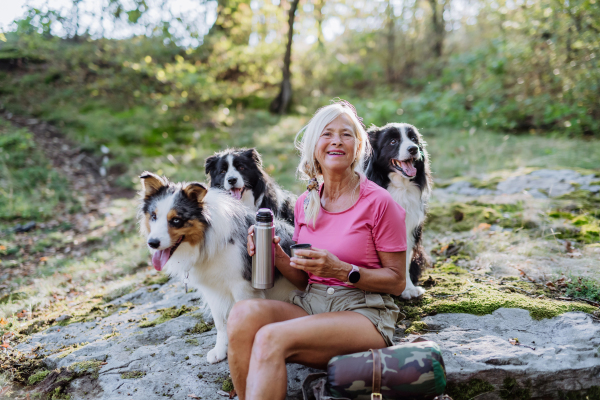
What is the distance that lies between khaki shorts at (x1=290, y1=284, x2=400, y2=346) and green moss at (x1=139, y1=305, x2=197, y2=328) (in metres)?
1.64

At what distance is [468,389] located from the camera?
2418 mm

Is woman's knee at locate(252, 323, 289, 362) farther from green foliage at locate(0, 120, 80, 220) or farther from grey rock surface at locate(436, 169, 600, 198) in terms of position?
green foliage at locate(0, 120, 80, 220)

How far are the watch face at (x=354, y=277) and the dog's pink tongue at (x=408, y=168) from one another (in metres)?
1.59

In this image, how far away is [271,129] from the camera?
11.7 metres

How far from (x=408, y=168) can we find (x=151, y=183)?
214 cm

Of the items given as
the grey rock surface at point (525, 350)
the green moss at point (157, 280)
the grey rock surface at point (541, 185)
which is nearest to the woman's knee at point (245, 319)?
the grey rock surface at point (525, 350)

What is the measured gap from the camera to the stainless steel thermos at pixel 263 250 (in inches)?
92.5

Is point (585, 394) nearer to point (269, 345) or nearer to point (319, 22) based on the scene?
point (269, 345)

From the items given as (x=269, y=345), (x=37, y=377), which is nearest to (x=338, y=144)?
(x=269, y=345)

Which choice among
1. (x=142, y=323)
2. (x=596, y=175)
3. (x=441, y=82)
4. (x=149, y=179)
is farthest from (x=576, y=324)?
(x=441, y=82)

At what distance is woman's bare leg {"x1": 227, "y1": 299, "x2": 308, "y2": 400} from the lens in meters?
2.23

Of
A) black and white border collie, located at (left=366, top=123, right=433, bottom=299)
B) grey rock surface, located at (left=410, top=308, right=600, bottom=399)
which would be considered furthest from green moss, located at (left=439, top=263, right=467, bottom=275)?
grey rock surface, located at (left=410, top=308, right=600, bottom=399)

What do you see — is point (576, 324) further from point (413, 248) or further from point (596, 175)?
point (596, 175)

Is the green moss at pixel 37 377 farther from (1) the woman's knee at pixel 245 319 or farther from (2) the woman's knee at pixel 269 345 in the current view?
(2) the woman's knee at pixel 269 345
